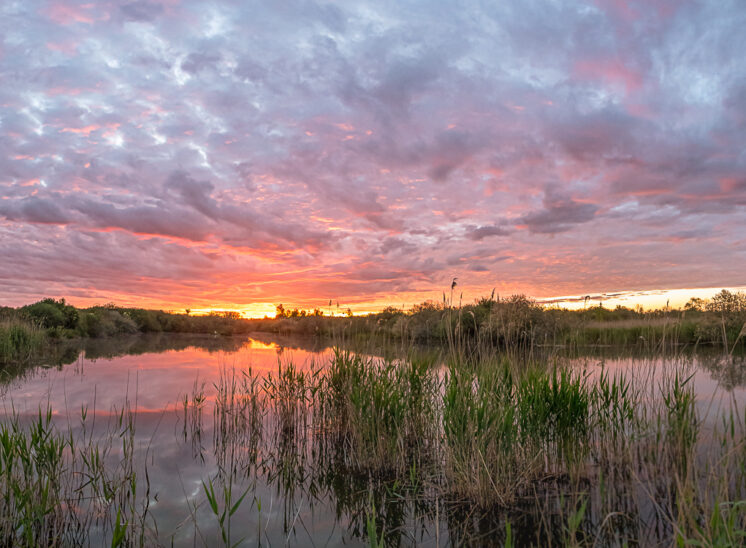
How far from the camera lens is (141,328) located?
52.1 meters

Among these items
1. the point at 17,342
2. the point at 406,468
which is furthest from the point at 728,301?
the point at 17,342

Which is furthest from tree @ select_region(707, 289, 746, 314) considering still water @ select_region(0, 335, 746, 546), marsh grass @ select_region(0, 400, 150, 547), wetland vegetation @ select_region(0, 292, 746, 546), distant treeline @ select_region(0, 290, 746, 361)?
marsh grass @ select_region(0, 400, 150, 547)

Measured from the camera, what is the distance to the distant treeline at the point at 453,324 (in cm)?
812

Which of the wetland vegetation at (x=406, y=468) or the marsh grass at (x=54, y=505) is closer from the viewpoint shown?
the marsh grass at (x=54, y=505)

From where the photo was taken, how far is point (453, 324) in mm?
20391

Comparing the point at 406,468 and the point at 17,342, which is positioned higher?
the point at 17,342

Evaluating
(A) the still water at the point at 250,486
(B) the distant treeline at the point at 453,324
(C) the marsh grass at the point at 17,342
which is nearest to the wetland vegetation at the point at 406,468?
(A) the still water at the point at 250,486

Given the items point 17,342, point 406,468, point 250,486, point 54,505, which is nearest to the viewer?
point 54,505

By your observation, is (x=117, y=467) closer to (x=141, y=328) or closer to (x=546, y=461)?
(x=546, y=461)

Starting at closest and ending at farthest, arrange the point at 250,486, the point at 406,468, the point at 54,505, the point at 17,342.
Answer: the point at 54,505, the point at 250,486, the point at 406,468, the point at 17,342

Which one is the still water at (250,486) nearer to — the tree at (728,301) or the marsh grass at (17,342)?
the marsh grass at (17,342)

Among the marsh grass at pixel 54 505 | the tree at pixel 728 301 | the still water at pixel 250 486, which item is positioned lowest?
the still water at pixel 250 486

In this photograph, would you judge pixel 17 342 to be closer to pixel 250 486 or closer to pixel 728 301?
pixel 250 486

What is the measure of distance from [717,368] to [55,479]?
18623 millimetres
